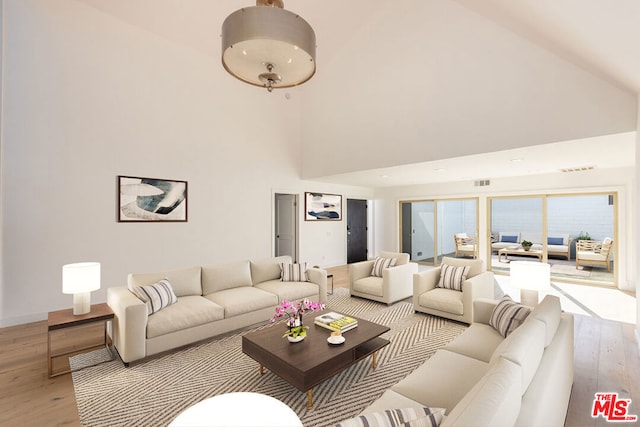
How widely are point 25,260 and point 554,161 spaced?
755 centimetres

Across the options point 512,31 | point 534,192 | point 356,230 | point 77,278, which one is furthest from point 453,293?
point 356,230

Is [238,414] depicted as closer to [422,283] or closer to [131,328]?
[131,328]

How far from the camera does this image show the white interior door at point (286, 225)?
273 inches

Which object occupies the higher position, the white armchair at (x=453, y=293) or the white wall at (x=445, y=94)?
the white wall at (x=445, y=94)

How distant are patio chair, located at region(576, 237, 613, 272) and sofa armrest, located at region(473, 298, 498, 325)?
4868 millimetres

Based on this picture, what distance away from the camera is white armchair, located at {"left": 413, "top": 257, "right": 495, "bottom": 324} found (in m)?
3.63

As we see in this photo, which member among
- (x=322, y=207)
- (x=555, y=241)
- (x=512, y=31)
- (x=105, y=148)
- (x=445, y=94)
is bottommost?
(x=555, y=241)

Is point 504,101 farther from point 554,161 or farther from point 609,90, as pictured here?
point 554,161

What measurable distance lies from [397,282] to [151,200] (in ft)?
13.5

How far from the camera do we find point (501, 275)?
6.66m

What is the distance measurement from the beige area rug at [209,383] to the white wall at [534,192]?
441cm

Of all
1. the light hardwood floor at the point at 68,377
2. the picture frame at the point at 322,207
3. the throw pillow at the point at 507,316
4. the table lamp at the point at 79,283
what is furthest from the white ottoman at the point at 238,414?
the picture frame at the point at 322,207

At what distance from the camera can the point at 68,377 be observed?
2574 millimetres

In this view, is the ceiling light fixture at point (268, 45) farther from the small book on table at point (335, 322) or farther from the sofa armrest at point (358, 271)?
the sofa armrest at point (358, 271)
